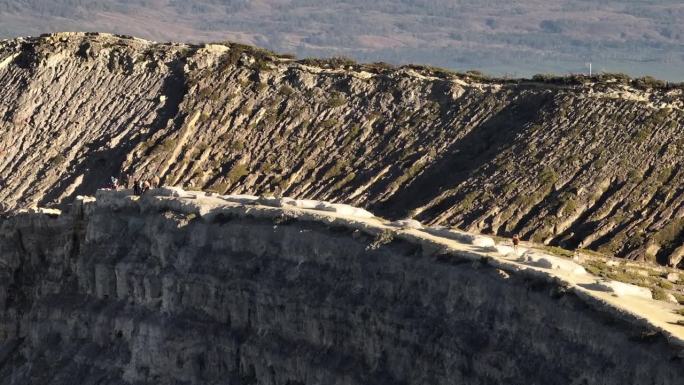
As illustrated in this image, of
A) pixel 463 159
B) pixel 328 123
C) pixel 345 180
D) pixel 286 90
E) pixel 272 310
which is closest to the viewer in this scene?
pixel 272 310

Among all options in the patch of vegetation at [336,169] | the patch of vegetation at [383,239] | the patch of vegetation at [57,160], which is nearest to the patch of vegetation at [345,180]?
the patch of vegetation at [336,169]

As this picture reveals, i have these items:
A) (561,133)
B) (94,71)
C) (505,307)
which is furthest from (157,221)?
(94,71)

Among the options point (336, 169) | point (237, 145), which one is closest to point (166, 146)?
point (237, 145)

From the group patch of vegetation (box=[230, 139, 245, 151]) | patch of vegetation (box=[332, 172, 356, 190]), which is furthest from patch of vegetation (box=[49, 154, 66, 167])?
patch of vegetation (box=[332, 172, 356, 190])

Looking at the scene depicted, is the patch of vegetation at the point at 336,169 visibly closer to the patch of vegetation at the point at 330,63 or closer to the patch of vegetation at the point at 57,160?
the patch of vegetation at the point at 330,63

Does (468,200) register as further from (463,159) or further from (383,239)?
(383,239)

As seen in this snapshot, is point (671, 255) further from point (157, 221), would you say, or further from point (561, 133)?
point (157, 221)

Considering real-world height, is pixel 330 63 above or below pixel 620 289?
above
